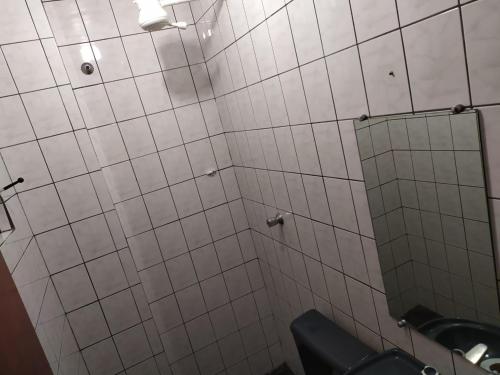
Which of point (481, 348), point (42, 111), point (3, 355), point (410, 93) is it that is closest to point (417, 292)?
point (481, 348)

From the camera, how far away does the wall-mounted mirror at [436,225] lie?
75cm

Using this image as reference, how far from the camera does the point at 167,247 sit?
1.96 metres

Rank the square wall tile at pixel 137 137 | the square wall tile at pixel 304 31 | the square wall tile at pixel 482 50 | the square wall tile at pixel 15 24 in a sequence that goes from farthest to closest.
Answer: the square wall tile at pixel 137 137 < the square wall tile at pixel 15 24 < the square wall tile at pixel 304 31 < the square wall tile at pixel 482 50

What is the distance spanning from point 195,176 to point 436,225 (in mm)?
1387

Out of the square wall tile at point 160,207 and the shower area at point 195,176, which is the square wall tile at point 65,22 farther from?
the square wall tile at point 160,207

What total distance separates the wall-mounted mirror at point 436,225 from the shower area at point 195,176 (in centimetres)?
6

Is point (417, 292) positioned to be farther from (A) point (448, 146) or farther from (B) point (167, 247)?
(B) point (167, 247)

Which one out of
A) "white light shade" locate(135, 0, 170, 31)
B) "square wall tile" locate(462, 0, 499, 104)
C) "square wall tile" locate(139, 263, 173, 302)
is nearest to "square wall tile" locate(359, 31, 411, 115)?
"square wall tile" locate(462, 0, 499, 104)

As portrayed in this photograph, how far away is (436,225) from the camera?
870 millimetres

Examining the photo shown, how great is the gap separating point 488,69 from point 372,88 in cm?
30

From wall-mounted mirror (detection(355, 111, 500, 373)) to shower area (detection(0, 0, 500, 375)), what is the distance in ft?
0.19

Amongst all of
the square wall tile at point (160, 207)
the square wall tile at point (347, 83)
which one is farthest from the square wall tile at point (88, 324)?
the square wall tile at point (347, 83)

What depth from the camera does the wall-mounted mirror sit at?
0.75 meters

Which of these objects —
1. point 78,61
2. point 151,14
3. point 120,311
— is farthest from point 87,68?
point 120,311
